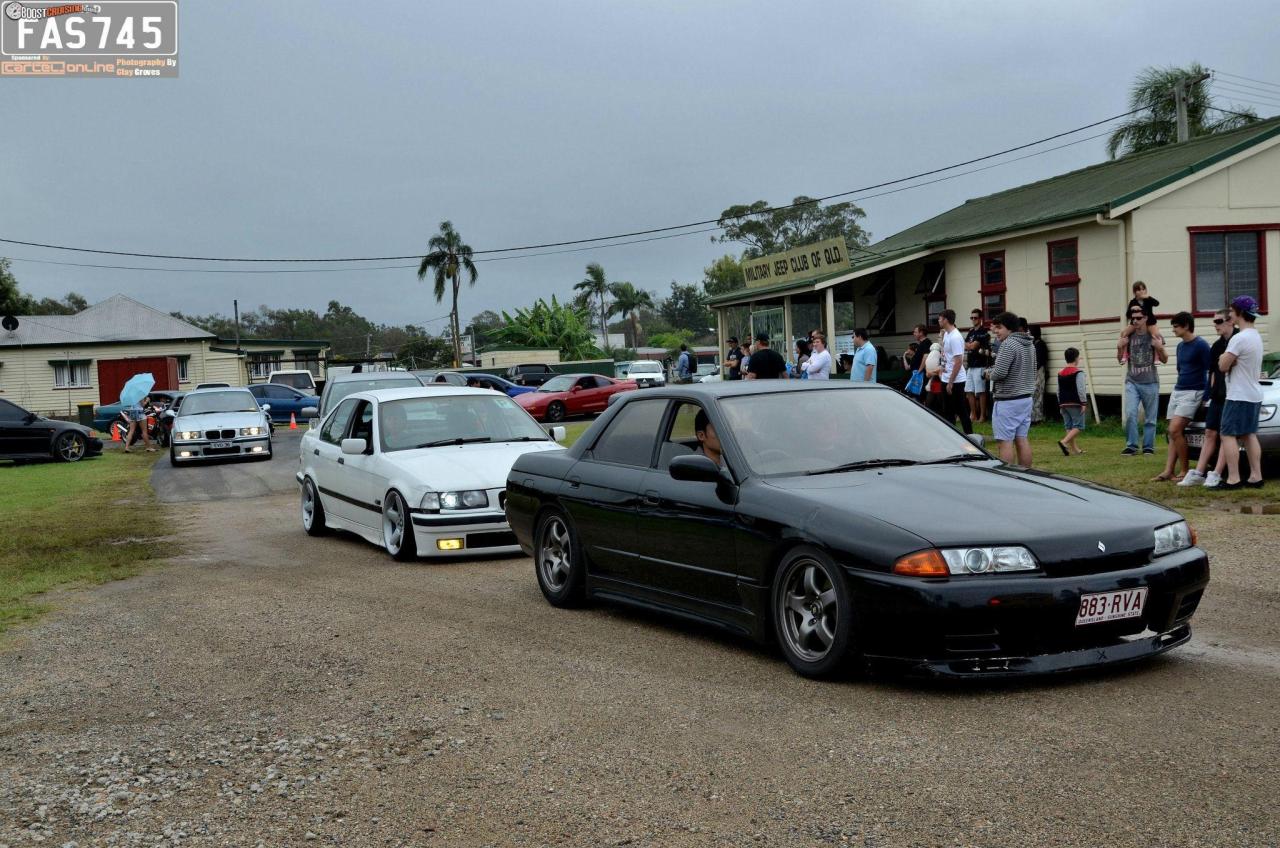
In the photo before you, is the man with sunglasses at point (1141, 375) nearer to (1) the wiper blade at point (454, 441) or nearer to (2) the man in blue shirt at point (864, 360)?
(2) the man in blue shirt at point (864, 360)

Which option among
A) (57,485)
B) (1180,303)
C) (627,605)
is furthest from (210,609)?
(1180,303)

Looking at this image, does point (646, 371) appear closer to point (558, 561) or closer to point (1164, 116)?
point (1164, 116)

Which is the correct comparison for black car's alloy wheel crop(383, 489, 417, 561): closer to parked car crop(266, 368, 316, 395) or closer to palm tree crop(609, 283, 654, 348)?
parked car crop(266, 368, 316, 395)

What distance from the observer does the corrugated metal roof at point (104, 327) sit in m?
54.6

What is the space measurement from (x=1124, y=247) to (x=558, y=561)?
52.3 feet

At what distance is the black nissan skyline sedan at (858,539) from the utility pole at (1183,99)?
32.5 meters

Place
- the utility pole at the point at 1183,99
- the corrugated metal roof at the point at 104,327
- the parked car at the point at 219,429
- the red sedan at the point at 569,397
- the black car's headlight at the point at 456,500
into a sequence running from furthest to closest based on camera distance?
the corrugated metal roof at the point at 104,327 → the utility pole at the point at 1183,99 → the red sedan at the point at 569,397 → the parked car at the point at 219,429 → the black car's headlight at the point at 456,500

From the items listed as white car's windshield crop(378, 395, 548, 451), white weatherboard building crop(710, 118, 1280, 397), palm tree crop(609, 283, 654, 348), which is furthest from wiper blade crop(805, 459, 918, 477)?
palm tree crop(609, 283, 654, 348)

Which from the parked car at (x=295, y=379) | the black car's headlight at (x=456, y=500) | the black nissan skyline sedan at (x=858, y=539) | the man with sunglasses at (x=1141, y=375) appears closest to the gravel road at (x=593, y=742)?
the black nissan skyline sedan at (x=858, y=539)

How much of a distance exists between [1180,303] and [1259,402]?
1022 centimetres

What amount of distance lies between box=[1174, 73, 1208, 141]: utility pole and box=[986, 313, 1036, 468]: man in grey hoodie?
85.7ft

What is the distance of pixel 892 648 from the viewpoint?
17.2 ft

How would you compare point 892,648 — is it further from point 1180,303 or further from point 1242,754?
point 1180,303

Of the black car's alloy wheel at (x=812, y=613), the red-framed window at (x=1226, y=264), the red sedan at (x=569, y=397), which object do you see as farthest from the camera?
the red sedan at (x=569, y=397)
